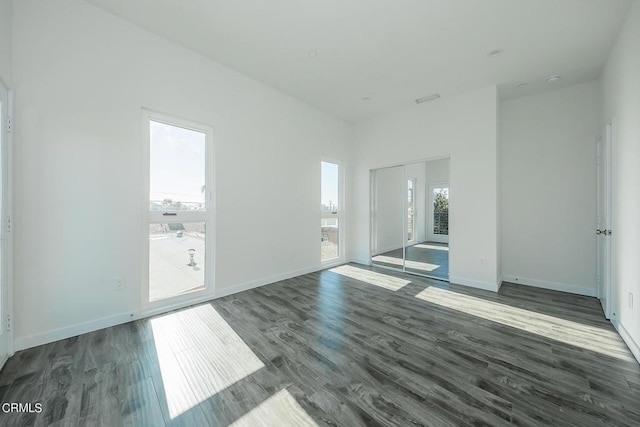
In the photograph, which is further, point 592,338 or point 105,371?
point 592,338

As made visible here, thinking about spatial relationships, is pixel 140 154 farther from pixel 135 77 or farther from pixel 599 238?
Result: pixel 599 238

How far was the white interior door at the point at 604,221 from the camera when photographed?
2.84 meters

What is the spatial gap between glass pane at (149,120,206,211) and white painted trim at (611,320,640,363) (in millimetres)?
4673

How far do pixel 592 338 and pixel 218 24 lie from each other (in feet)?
16.7

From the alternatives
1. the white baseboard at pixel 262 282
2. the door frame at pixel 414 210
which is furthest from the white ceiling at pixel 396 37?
the white baseboard at pixel 262 282

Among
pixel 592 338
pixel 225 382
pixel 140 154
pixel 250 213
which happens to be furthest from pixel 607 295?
pixel 140 154

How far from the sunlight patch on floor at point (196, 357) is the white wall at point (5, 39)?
2580mm

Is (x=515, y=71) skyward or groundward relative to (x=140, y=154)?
skyward

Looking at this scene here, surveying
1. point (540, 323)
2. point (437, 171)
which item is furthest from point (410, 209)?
point (540, 323)

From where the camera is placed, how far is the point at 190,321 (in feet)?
9.10

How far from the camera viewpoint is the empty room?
1.77 meters

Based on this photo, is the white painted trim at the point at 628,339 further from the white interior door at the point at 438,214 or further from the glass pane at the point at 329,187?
the glass pane at the point at 329,187

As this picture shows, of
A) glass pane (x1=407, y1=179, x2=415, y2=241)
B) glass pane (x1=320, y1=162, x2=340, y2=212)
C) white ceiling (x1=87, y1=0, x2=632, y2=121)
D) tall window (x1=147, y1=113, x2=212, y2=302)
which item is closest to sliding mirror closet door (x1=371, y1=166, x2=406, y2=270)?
glass pane (x1=407, y1=179, x2=415, y2=241)

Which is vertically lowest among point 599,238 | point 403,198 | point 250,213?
point 599,238
